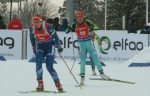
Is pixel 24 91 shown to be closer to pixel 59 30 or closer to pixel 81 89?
pixel 81 89

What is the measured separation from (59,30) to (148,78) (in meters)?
9.66

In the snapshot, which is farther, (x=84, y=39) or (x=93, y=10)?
(x=93, y=10)

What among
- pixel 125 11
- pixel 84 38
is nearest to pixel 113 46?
pixel 84 38

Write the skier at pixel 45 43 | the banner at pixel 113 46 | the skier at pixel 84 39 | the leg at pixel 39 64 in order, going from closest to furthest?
the skier at pixel 45 43 < the leg at pixel 39 64 < the skier at pixel 84 39 < the banner at pixel 113 46

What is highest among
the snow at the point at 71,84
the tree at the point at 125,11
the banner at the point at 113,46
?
the tree at the point at 125,11

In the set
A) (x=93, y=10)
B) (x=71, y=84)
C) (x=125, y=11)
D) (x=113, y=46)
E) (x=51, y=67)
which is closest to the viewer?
(x=51, y=67)

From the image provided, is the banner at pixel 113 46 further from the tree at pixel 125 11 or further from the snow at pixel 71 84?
the tree at pixel 125 11

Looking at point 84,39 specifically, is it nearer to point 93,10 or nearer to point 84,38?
point 84,38

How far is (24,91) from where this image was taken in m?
10.8

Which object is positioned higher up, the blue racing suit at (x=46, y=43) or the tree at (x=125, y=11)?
the tree at (x=125, y=11)

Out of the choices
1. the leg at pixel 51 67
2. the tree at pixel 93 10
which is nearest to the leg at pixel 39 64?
the leg at pixel 51 67

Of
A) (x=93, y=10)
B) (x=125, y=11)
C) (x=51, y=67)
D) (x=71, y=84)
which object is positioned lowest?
(x=71, y=84)

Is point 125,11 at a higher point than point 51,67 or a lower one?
higher

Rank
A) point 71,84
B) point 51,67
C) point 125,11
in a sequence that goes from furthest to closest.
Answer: point 125,11
point 71,84
point 51,67
